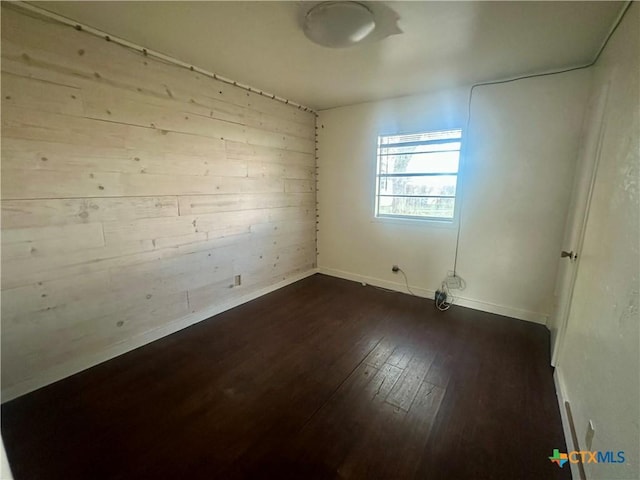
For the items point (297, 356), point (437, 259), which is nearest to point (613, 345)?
point (297, 356)

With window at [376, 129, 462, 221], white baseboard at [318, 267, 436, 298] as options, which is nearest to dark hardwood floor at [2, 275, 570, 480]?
white baseboard at [318, 267, 436, 298]

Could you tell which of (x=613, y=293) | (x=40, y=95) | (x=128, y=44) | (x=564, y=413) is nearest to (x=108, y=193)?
(x=40, y=95)

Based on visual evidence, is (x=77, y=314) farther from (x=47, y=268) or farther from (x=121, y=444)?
(x=121, y=444)

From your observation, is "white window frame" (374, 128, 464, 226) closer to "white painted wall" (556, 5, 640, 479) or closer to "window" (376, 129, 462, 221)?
"window" (376, 129, 462, 221)

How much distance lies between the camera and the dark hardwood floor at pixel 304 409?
4.57ft

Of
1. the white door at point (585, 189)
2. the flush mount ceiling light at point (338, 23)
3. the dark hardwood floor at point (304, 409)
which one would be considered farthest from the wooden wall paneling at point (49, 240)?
the white door at point (585, 189)

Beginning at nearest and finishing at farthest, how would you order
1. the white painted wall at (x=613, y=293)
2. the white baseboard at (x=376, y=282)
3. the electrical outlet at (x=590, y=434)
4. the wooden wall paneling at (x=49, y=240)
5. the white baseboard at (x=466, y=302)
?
the white painted wall at (x=613, y=293) → the electrical outlet at (x=590, y=434) → the wooden wall paneling at (x=49, y=240) → the white baseboard at (x=466, y=302) → the white baseboard at (x=376, y=282)

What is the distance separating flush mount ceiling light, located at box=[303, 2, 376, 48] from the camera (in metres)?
1.58

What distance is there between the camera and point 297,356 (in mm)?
2256

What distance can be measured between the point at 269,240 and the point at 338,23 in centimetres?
235

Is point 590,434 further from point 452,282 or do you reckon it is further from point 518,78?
point 518,78

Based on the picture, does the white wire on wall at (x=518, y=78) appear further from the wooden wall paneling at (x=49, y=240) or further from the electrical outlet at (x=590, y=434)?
the wooden wall paneling at (x=49, y=240)

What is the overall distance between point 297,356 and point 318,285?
1615 mm

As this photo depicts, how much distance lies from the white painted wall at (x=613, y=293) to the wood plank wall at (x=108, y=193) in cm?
285
